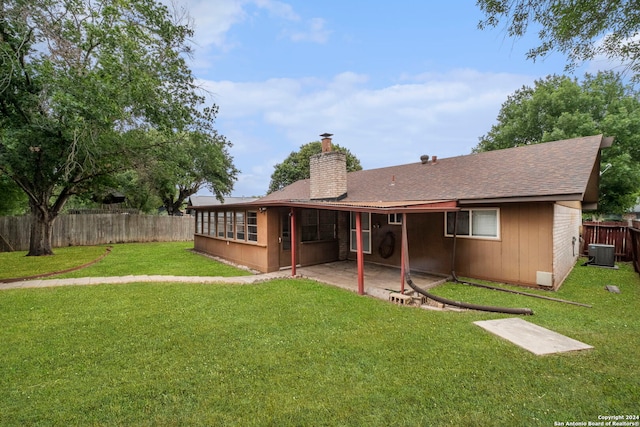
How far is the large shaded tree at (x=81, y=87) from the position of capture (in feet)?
28.6

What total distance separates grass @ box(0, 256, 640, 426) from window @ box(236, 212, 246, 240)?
459cm

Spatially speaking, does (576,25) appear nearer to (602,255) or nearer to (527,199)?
(527,199)

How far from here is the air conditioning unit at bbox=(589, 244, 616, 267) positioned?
32.6 ft

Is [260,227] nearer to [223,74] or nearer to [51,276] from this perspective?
[51,276]

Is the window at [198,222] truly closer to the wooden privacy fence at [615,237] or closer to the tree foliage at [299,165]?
the wooden privacy fence at [615,237]

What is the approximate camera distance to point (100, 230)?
55.8 ft

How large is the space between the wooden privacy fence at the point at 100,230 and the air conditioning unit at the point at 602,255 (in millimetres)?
20733

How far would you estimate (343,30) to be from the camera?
37.3 ft

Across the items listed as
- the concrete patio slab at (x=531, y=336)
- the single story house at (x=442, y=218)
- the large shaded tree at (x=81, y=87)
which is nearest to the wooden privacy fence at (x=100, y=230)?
the large shaded tree at (x=81, y=87)

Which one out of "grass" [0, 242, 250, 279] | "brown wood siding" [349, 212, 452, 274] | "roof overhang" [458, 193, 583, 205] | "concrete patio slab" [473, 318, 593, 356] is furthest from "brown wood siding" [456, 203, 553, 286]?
"grass" [0, 242, 250, 279]

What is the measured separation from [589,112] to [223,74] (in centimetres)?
2372

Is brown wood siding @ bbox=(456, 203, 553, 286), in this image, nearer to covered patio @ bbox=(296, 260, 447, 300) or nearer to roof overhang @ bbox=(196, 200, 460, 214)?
covered patio @ bbox=(296, 260, 447, 300)

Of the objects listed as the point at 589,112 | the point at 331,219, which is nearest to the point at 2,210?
the point at 331,219

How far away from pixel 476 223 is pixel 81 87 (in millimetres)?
11975
